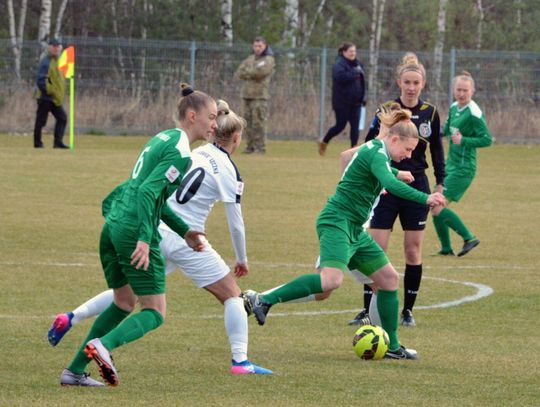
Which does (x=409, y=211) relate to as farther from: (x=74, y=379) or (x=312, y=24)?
(x=312, y=24)

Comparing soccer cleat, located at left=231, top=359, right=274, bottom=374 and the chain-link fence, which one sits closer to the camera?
soccer cleat, located at left=231, top=359, right=274, bottom=374

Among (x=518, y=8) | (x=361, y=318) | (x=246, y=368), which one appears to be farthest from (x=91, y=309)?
(x=518, y=8)

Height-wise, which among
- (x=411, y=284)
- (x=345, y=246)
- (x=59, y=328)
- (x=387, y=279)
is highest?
(x=345, y=246)

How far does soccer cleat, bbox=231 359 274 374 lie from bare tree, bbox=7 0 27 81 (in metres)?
26.1

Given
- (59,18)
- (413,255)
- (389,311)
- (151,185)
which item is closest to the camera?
(151,185)

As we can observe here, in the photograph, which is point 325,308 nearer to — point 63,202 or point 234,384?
point 234,384

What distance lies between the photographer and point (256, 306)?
8.40 meters

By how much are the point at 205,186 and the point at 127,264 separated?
1.17 m

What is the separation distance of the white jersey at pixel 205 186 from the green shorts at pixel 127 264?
2.88 ft

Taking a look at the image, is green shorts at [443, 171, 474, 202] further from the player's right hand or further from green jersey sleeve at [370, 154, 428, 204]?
the player's right hand

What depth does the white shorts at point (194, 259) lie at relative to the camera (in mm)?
7875

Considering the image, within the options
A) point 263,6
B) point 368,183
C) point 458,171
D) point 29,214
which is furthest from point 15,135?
point 368,183

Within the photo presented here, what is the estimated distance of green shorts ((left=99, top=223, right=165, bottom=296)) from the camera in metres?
7.06

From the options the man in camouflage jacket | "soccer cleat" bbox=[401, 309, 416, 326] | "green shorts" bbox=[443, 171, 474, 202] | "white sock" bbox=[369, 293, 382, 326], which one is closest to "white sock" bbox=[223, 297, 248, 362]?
"white sock" bbox=[369, 293, 382, 326]
